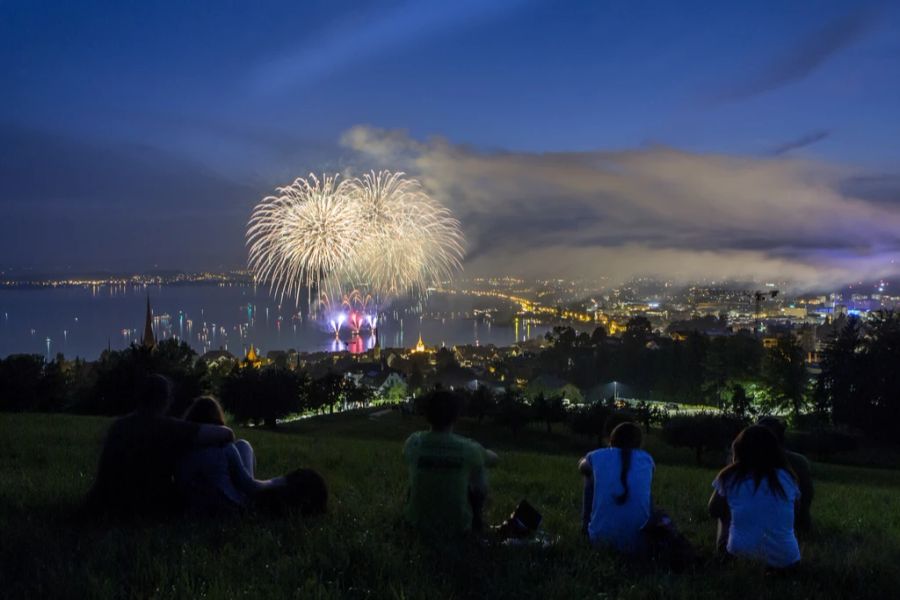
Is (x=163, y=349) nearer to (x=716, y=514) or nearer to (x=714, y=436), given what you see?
(x=714, y=436)

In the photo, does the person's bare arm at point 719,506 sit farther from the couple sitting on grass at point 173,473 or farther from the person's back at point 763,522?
the couple sitting on grass at point 173,473

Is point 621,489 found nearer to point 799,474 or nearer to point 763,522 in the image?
point 763,522

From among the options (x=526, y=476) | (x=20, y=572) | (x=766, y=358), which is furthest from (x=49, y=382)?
(x=766, y=358)

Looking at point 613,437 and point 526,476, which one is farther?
point 526,476

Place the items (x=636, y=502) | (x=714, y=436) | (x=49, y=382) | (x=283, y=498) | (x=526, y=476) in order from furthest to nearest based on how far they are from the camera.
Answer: (x=49, y=382), (x=714, y=436), (x=526, y=476), (x=283, y=498), (x=636, y=502)

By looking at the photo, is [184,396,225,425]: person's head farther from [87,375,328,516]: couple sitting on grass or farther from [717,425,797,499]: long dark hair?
[717,425,797,499]: long dark hair

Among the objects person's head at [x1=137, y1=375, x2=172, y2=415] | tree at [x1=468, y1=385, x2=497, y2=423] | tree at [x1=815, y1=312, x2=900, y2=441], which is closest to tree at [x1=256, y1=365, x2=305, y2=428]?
tree at [x1=468, y1=385, x2=497, y2=423]
